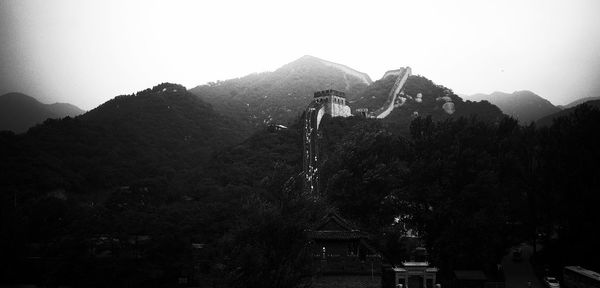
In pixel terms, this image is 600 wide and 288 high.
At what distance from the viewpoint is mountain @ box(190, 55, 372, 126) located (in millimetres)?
102500

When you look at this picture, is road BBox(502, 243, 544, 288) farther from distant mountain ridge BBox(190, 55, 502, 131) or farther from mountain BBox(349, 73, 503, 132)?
mountain BBox(349, 73, 503, 132)

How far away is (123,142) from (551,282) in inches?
2280

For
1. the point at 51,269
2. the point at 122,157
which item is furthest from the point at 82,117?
the point at 51,269

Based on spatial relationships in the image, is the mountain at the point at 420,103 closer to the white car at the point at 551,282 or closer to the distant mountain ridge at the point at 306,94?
the distant mountain ridge at the point at 306,94

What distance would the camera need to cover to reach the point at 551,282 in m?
31.0

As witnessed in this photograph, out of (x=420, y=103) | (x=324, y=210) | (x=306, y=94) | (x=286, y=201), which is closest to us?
(x=286, y=201)

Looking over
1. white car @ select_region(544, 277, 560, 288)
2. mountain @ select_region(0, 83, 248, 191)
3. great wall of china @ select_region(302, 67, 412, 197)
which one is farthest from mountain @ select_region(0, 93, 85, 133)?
white car @ select_region(544, 277, 560, 288)

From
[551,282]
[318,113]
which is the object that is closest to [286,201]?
[551,282]

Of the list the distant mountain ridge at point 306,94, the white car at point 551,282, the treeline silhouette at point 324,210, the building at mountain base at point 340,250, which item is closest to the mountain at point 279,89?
the distant mountain ridge at point 306,94

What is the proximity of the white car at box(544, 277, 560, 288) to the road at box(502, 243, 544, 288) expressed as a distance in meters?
0.57

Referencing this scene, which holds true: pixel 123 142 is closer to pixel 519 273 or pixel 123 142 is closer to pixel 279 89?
pixel 279 89

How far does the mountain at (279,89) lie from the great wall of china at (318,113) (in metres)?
15.1

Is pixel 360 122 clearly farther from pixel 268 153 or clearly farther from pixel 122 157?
pixel 122 157

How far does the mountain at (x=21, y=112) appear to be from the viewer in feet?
179
